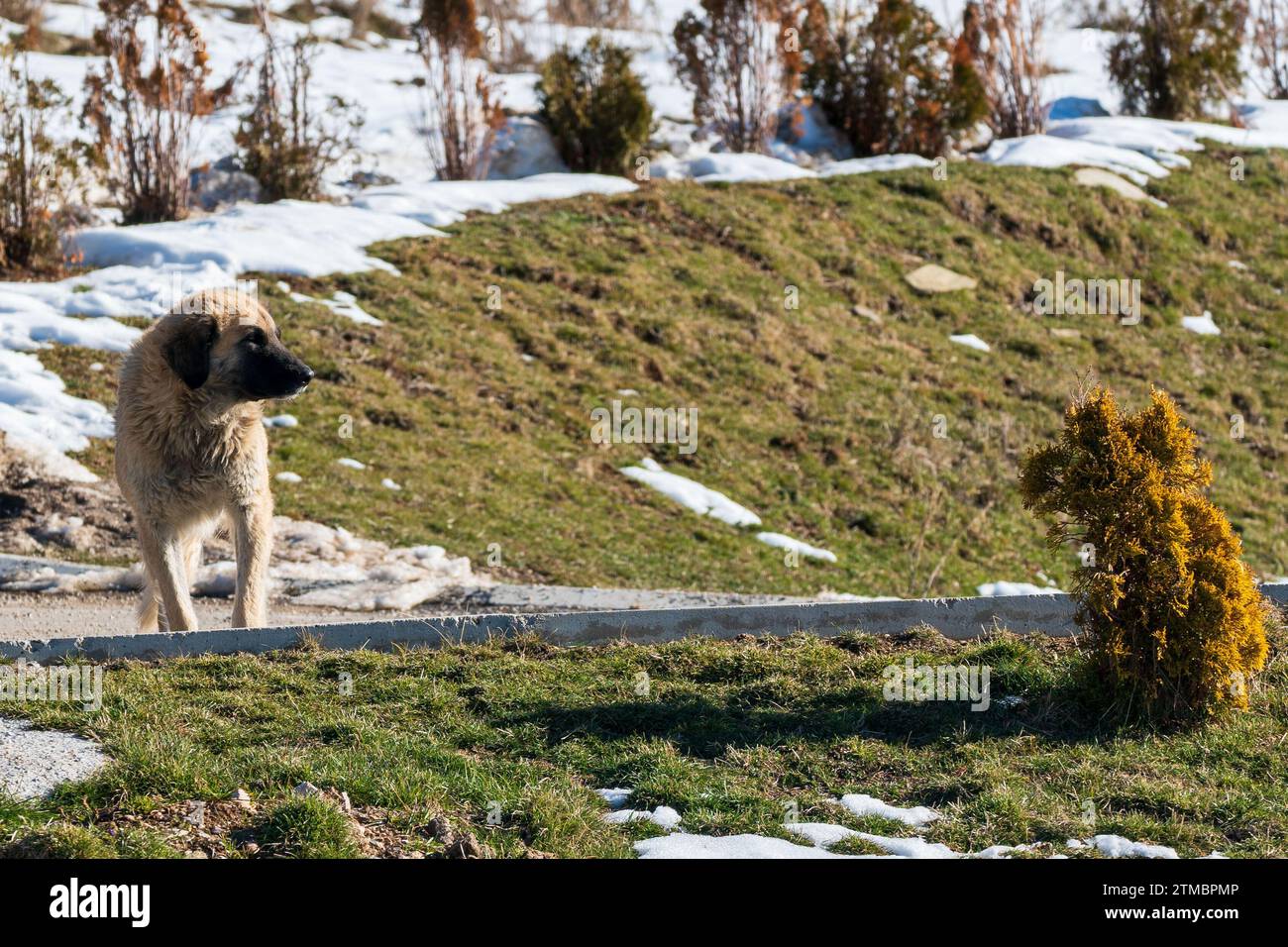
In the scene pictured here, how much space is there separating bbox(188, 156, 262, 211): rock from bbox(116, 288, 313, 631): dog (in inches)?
522

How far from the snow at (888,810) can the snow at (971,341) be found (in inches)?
559

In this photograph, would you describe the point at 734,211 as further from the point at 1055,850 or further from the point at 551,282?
the point at 1055,850

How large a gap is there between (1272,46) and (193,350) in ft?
93.2

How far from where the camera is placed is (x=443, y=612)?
10.3m

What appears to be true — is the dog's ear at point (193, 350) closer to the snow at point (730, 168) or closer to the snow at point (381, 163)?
the snow at point (381, 163)

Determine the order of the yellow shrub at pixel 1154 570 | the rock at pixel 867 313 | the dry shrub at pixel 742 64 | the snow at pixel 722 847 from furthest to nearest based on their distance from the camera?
the dry shrub at pixel 742 64 → the rock at pixel 867 313 → the yellow shrub at pixel 1154 570 → the snow at pixel 722 847

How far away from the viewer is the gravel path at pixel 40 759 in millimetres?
5176

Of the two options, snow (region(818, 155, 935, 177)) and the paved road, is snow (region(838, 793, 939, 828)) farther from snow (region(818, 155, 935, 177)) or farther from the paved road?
snow (region(818, 155, 935, 177))

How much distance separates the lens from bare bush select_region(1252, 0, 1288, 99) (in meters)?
29.2

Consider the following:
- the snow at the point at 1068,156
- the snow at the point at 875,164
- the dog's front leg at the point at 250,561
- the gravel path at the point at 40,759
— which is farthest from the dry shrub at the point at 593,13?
the gravel path at the point at 40,759

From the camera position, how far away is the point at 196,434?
305 inches

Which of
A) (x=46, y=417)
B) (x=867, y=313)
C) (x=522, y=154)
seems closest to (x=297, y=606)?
(x=46, y=417)

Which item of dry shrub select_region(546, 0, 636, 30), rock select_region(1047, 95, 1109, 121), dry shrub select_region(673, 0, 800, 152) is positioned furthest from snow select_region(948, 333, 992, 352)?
dry shrub select_region(546, 0, 636, 30)
